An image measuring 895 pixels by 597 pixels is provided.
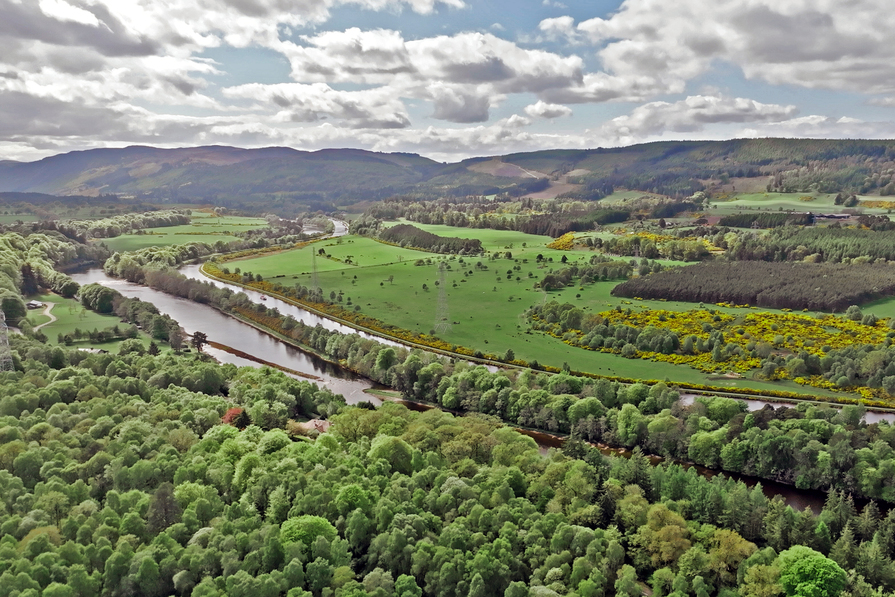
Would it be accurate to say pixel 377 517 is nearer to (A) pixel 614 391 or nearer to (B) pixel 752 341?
(A) pixel 614 391

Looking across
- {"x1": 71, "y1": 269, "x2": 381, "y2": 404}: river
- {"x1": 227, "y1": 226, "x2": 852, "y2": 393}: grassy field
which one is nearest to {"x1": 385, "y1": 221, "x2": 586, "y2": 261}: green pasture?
{"x1": 227, "y1": 226, "x2": 852, "y2": 393}: grassy field

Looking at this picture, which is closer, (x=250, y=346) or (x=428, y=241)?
(x=250, y=346)

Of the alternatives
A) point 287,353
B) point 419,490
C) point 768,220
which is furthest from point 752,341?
point 768,220

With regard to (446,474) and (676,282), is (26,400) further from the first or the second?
(676,282)

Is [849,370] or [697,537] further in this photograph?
[849,370]

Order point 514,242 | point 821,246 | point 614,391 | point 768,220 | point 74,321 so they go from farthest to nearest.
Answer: point 768,220 < point 514,242 < point 821,246 < point 74,321 < point 614,391

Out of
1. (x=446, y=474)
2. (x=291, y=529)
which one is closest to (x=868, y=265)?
(x=446, y=474)
